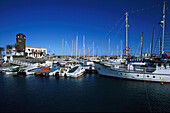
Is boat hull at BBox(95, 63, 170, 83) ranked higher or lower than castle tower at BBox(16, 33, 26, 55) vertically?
lower

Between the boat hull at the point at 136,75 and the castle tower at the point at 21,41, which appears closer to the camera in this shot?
the boat hull at the point at 136,75

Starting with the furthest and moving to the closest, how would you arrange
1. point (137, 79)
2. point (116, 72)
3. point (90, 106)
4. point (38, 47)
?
point (38, 47) < point (116, 72) < point (137, 79) < point (90, 106)

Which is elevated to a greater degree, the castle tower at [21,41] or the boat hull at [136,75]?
the castle tower at [21,41]

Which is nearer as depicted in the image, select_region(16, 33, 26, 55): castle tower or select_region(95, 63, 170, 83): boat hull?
select_region(95, 63, 170, 83): boat hull

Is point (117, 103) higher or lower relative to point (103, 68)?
lower

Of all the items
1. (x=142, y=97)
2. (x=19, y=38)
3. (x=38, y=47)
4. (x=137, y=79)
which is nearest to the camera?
(x=142, y=97)

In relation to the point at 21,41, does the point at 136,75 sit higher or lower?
lower

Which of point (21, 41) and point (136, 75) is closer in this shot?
point (136, 75)

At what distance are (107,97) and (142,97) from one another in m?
6.78

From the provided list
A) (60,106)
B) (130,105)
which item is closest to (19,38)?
(60,106)

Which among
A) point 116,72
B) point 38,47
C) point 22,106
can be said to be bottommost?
point 22,106

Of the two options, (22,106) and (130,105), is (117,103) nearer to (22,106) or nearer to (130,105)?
(130,105)

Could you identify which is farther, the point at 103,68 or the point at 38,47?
the point at 38,47

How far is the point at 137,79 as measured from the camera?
29656mm
